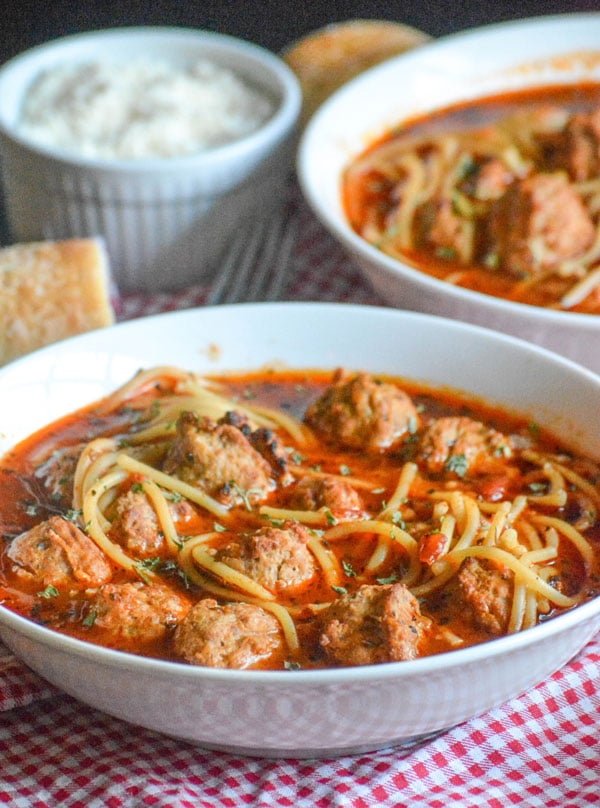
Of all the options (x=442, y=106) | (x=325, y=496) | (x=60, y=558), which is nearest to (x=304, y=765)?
(x=325, y=496)

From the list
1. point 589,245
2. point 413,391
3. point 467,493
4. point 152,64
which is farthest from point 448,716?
point 152,64

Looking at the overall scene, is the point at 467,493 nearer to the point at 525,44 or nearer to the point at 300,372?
the point at 300,372

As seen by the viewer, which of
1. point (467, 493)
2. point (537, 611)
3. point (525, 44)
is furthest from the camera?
point (525, 44)

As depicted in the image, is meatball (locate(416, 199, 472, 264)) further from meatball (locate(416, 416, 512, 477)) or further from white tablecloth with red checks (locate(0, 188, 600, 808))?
white tablecloth with red checks (locate(0, 188, 600, 808))

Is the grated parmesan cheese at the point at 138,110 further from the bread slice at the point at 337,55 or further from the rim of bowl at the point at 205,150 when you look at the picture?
the bread slice at the point at 337,55

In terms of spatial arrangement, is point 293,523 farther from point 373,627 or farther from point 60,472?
point 60,472

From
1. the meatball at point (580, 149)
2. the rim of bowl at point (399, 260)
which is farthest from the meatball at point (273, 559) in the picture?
the meatball at point (580, 149)
